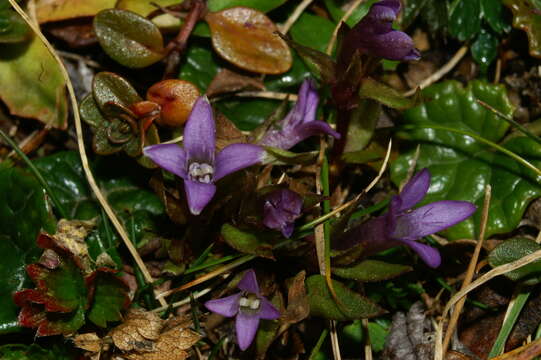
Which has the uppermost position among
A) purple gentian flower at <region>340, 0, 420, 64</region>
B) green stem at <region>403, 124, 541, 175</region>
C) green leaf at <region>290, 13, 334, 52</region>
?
purple gentian flower at <region>340, 0, 420, 64</region>

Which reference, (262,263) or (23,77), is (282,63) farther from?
(23,77)

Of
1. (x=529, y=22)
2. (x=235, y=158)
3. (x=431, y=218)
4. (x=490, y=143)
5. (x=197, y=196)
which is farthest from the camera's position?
(x=529, y=22)

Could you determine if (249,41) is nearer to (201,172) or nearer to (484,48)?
(201,172)

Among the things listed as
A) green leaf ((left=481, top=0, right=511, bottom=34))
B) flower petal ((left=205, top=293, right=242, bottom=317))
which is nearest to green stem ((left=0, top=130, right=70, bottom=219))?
flower petal ((left=205, top=293, right=242, bottom=317))

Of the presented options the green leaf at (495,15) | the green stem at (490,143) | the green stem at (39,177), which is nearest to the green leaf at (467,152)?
the green stem at (490,143)

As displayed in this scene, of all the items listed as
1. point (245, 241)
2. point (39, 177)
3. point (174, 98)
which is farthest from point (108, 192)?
point (245, 241)

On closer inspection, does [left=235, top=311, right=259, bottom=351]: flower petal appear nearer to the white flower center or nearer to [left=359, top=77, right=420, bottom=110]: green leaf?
the white flower center
